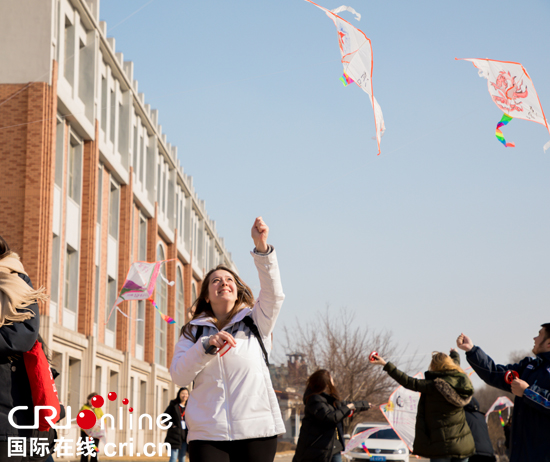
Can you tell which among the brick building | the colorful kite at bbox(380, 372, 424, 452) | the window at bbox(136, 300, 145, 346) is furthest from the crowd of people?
the window at bbox(136, 300, 145, 346)

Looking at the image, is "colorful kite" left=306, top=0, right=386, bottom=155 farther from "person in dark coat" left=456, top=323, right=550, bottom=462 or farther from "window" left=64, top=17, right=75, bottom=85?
"window" left=64, top=17, right=75, bottom=85

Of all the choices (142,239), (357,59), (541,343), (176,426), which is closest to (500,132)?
(357,59)

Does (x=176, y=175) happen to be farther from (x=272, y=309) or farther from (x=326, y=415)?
(x=272, y=309)

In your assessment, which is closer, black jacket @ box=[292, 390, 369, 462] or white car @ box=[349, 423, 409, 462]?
black jacket @ box=[292, 390, 369, 462]

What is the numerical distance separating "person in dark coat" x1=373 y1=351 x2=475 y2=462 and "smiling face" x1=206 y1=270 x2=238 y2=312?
3.78 meters

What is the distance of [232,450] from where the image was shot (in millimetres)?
4215

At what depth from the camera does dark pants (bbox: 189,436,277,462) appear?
4.18m

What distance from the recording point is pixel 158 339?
136 feet

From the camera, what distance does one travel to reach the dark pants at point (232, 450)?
4.18 m

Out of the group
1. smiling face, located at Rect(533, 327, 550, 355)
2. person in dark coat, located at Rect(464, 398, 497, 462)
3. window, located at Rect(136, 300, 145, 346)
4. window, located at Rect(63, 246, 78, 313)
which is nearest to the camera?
smiling face, located at Rect(533, 327, 550, 355)

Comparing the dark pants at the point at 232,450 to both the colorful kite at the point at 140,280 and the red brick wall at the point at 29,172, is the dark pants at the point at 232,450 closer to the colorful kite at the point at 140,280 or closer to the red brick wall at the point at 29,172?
the red brick wall at the point at 29,172

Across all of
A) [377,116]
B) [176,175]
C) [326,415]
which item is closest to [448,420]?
[326,415]

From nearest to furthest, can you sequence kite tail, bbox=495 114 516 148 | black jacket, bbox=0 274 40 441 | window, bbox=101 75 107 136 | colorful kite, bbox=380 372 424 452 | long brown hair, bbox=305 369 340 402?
black jacket, bbox=0 274 40 441
long brown hair, bbox=305 369 340 402
kite tail, bbox=495 114 516 148
colorful kite, bbox=380 372 424 452
window, bbox=101 75 107 136

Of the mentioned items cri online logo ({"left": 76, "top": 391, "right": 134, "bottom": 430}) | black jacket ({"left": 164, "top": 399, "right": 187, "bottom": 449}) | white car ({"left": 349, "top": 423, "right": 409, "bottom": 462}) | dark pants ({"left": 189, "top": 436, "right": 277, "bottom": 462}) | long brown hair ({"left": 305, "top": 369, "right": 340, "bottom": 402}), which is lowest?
white car ({"left": 349, "top": 423, "right": 409, "bottom": 462})
